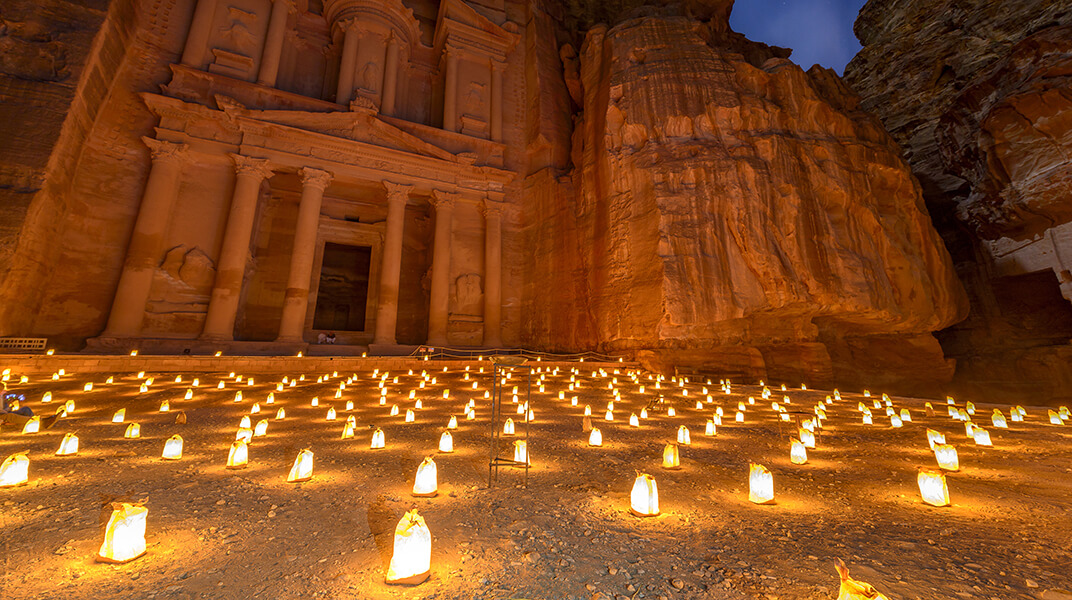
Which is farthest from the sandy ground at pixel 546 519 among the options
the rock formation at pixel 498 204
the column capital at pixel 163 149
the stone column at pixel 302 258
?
the column capital at pixel 163 149

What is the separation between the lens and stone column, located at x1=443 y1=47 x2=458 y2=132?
21141 mm

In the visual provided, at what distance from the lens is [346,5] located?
20.0m

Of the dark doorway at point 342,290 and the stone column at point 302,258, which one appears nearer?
the stone column at point 302,258

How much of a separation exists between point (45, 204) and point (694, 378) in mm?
20163

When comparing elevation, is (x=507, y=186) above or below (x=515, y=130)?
below

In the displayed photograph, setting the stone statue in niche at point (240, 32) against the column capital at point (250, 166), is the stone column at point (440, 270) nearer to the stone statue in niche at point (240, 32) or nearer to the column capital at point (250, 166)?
the column capital at point (250, 166)

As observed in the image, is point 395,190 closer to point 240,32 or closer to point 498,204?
point 498,204

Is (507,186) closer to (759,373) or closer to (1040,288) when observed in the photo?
(759,373)

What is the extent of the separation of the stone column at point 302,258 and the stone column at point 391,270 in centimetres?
275

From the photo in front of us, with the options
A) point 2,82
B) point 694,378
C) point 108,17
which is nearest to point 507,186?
point 694,378

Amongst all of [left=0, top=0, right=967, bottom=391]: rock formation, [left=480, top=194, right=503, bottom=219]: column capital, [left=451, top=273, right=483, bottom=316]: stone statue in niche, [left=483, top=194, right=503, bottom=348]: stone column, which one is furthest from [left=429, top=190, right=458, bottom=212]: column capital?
[left=451, top=273, right=483, bottom=316]: stone statue in niche

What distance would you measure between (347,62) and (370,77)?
1.19 m

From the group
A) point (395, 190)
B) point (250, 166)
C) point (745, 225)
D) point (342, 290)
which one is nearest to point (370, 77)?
point (395, 190)

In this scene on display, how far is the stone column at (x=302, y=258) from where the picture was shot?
15.5m
